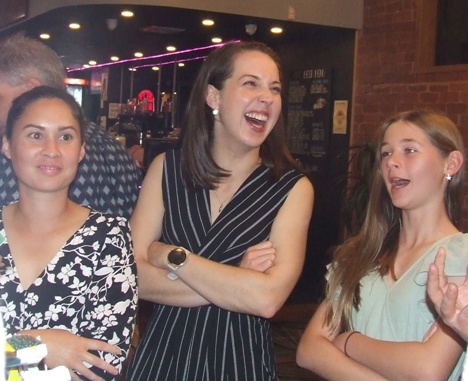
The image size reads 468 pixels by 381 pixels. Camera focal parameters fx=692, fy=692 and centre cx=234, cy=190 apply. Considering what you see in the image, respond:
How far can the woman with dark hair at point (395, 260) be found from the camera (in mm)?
1797

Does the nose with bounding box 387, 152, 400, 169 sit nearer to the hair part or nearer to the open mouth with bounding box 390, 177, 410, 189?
the open mouth with bounding box 390, 177, 410, 189

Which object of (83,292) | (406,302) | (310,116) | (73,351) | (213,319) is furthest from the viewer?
(310,116)

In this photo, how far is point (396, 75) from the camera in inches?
238

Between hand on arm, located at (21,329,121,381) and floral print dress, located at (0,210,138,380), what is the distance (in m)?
0.02

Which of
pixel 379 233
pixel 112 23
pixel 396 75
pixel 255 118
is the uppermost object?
pixel 112 23

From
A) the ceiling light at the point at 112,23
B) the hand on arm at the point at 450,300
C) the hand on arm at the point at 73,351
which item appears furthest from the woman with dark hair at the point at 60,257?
the ceiling light at the point at 112,23

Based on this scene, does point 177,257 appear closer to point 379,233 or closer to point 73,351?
point 73,351

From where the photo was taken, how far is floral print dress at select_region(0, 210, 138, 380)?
65.7 inches

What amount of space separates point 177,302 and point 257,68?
0.72 meters

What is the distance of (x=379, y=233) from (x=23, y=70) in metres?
1.23

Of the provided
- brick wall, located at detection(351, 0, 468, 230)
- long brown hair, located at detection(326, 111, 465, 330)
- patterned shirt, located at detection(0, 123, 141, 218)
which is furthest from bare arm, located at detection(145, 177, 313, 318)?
brick wall, located at detection(351, 0, 468, 230)

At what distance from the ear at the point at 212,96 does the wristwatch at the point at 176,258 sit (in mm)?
481

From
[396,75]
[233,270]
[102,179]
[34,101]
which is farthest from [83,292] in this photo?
[396,75]

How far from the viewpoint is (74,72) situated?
16.4 m
